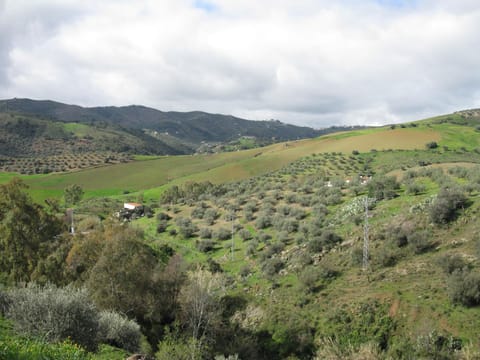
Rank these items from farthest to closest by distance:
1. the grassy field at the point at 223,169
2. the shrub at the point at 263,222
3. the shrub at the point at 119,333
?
the grassy field at the point at 223,169 < the shrub at the point at 263,222 < the shrub at the point at 119,333

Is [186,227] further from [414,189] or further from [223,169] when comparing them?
[223,169]

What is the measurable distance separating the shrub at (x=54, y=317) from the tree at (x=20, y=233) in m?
15.2

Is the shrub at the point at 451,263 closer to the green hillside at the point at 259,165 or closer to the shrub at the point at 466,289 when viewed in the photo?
the shrub at the point at 466,289

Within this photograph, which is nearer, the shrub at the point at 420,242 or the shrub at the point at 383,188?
the shrub at the point at 420,242

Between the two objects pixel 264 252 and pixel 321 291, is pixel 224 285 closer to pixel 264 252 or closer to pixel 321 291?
pixel 264 252

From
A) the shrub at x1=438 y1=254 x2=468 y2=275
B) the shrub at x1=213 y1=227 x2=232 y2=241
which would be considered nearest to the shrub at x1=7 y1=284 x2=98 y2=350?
the shrub at x1=438 y1=254 x2=468 y2=275

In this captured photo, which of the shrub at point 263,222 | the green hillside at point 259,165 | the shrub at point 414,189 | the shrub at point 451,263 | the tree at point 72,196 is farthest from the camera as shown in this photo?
the green hillside at point 259,165

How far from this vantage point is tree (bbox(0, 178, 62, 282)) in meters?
29.3

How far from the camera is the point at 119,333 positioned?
1942 cm

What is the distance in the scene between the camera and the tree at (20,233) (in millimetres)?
29281

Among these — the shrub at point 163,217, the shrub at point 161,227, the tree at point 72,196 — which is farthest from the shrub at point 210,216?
Result: the tree at point 72,196

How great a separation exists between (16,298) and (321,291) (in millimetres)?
19792

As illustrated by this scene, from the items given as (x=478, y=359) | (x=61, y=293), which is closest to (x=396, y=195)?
(x=478, y=359)

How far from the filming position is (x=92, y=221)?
50.9 metres
